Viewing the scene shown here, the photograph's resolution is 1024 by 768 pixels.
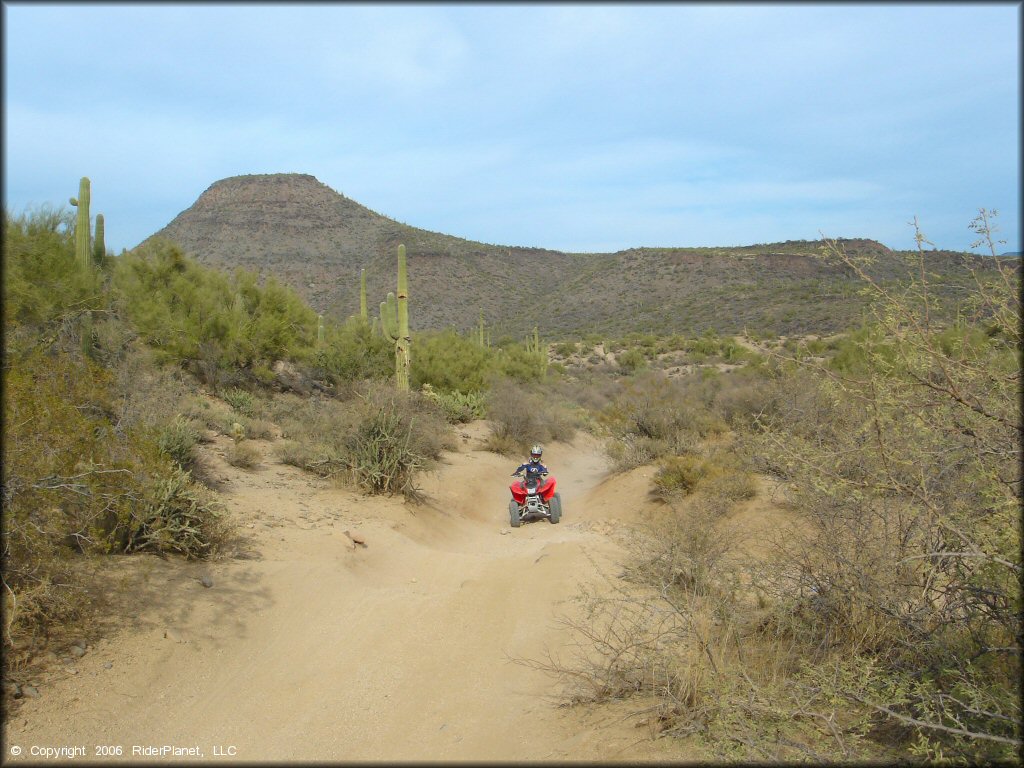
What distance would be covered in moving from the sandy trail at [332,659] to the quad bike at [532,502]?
2.48m

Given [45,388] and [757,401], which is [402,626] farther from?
[757,401]

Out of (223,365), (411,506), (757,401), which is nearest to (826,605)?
(411,506)

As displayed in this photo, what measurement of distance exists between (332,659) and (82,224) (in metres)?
14.3

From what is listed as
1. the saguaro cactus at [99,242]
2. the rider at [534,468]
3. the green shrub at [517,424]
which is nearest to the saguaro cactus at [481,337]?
the green shrub at [517,424]

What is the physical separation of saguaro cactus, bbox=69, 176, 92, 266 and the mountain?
31.5 m

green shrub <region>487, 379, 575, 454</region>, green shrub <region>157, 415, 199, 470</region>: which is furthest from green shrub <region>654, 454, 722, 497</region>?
green shrub <region>157, 415, 199, 470</region>

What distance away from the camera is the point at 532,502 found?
1199 cm

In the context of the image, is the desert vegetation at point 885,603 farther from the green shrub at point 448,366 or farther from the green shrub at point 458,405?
the green shrub at point 448,366

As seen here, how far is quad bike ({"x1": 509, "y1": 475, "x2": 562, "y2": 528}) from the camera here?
39.1 ft

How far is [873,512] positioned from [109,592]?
6.00 meters

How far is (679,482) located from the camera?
11.3 metres

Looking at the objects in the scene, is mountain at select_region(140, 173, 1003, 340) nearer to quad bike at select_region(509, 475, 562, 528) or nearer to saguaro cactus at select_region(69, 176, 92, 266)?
saguaro cactus at select_region(69, 176, 92, 266)

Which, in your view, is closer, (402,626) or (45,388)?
(45,388)

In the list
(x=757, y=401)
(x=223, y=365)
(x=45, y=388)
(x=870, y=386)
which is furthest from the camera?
(x=223, y=365)
